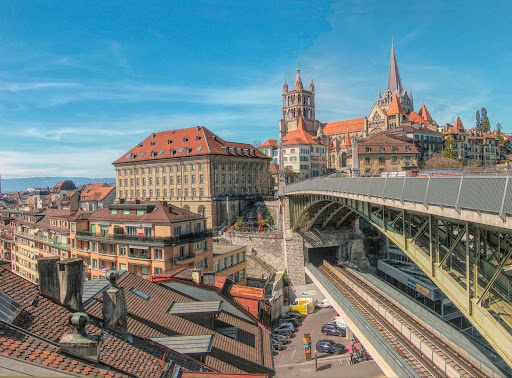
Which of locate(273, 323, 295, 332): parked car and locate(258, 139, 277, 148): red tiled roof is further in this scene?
locate(258, 139, 277, 148): red tiled roof

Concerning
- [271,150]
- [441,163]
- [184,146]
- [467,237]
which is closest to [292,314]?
[467,237]

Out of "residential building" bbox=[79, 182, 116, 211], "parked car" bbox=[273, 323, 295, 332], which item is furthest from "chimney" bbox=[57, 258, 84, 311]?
"residential building" bbox=[79, 182, 116, 211]

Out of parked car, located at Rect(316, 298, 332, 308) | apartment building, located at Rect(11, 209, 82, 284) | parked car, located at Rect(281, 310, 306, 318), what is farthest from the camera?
apartment building, located at Rect(11, 209, 82, 284)

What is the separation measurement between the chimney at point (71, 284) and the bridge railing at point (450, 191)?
40.0 ft

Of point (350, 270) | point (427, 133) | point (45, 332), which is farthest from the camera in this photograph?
point (427, 133)

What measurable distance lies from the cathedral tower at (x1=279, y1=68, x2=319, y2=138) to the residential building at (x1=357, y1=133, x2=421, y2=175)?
63875 mm

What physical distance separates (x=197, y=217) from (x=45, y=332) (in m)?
32.3

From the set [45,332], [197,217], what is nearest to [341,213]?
[197,217]

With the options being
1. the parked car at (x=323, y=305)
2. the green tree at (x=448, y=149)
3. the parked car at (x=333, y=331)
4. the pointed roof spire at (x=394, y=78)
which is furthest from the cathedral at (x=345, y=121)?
the parked car at (x=333, y=331)

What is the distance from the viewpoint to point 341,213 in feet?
166

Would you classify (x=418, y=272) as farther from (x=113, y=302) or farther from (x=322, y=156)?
(x=322, y=156)

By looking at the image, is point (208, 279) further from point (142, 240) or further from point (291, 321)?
point (291, 321)

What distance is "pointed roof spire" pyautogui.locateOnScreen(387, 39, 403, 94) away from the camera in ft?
516

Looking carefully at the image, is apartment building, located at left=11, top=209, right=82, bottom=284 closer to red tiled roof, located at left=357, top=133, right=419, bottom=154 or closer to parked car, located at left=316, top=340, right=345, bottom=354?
parked car, located at left=316, top=340, right=345, bottom=354
